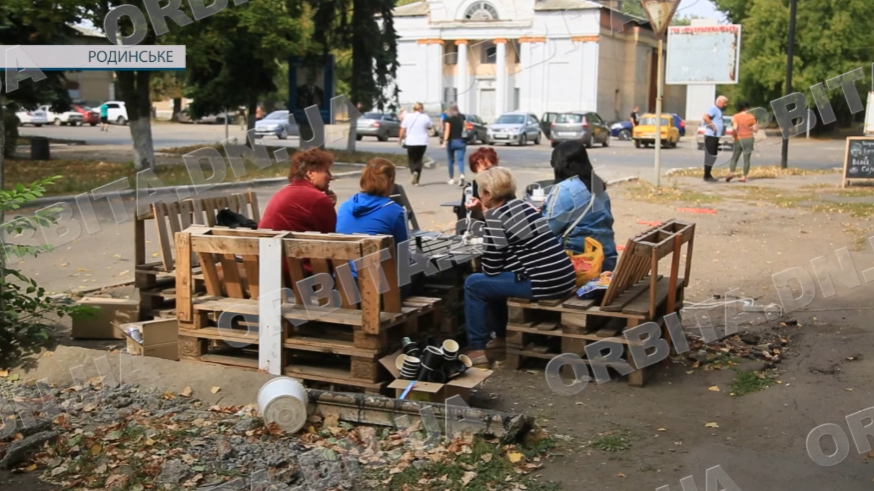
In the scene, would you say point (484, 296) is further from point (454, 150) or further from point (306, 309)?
point (454, 150)

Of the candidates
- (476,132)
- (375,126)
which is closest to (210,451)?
(476,132)

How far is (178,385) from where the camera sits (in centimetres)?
572

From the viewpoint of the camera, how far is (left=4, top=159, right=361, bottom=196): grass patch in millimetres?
17109

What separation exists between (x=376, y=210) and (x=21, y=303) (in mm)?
2641

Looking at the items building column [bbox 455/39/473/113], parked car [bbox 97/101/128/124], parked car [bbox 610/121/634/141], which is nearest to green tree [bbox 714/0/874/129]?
parked car [bbox 610/121/634/141]

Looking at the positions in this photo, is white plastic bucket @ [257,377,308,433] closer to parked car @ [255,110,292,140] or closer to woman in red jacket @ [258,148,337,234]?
woman in red jacket @ [258,148,337,234]

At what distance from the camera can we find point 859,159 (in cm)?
1880

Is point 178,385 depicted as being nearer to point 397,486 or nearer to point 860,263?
point 397,486

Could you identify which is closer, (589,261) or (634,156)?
(589,261)

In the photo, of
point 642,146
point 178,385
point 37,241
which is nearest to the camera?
point 178,385

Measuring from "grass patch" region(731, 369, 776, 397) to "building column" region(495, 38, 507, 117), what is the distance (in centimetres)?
4547

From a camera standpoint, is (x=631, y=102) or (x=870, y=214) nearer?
(x=870, y=214)

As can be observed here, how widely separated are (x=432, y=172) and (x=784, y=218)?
10.0m

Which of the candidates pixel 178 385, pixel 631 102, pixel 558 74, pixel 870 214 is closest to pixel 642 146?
pixel 558 74
